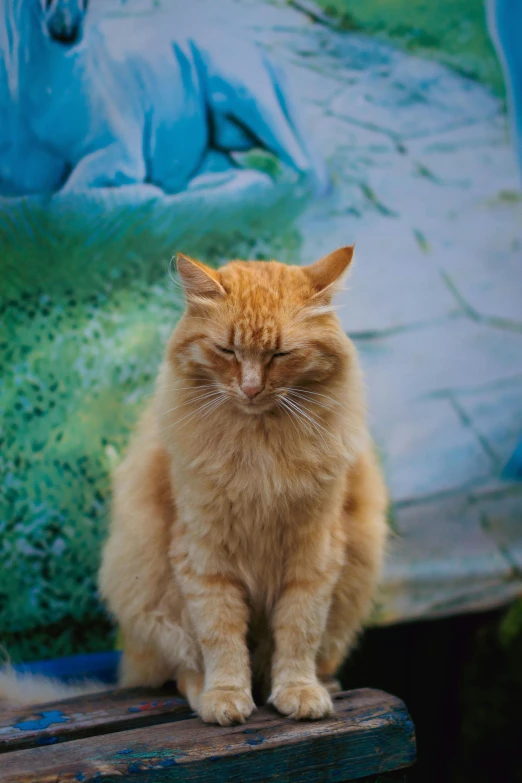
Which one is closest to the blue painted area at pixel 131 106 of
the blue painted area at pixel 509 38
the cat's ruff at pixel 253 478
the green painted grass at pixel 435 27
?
the green painted grass at pixel 435 27

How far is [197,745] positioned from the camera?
1388 millimetres

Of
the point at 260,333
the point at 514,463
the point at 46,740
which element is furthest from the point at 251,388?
the point at 514,463

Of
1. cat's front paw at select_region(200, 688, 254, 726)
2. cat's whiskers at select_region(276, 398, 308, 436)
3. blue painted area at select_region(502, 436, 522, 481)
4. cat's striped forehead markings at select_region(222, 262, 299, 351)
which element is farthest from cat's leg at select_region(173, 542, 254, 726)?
blue painted area at select_region(502, 436, 522, 481)

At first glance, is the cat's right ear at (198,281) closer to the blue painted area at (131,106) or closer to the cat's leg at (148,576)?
the cat's leg at (148,576)

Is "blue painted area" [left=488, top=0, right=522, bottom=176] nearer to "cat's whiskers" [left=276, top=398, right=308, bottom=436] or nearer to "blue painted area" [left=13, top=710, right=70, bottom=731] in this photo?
"cat's whiskers" [left=276, top=398, right=308, bottom=436]

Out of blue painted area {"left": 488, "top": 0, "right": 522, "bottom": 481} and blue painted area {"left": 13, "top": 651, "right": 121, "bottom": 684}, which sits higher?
blue painted area {"left": 488, "top": 0, "right": 522, "bottom": 481}

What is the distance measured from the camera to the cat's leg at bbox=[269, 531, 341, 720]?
1.60 m

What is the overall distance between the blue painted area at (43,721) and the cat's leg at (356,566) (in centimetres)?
65

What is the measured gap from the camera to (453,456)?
8.57 ft

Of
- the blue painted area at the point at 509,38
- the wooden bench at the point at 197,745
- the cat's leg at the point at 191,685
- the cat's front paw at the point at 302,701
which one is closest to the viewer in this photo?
the wooden bench at the point at 197,745

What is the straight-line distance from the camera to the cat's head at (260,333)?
1502mm

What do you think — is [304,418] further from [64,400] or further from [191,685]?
[64,400]

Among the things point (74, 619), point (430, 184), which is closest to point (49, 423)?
point (74, 619)

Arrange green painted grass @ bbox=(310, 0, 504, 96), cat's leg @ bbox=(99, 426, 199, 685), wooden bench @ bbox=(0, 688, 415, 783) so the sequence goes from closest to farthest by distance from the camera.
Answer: wooden bench @ bbox=(0, 688, 415, 783), cat's leg @ bbox=(99, 426, 199, 685), green painted grass @ bbox=(310, 0, 504, 96)
